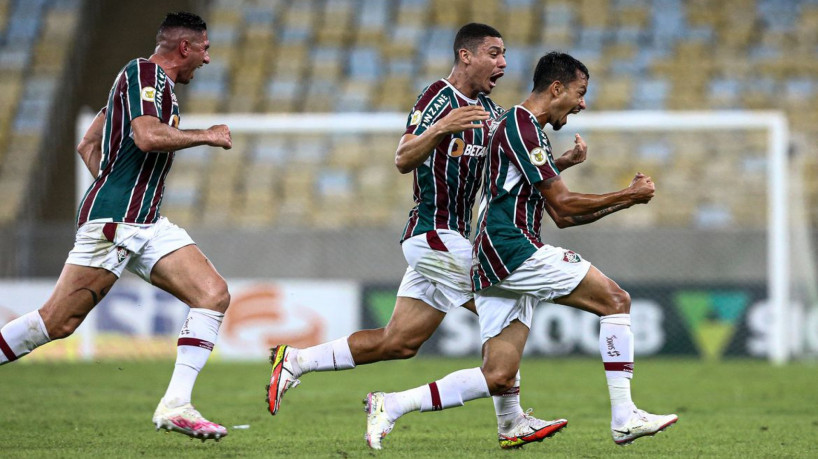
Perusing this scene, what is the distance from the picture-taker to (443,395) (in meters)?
6.25

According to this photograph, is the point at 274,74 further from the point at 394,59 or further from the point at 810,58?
the point at 810,58

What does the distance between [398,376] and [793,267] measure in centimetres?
564

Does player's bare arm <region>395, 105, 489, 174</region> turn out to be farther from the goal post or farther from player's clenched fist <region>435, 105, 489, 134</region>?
the goal post

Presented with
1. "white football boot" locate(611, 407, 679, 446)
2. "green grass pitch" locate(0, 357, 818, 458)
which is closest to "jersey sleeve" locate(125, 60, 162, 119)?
Answer: "green grass pitch" locate(0, 357, 818, 458)

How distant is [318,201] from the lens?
1708 centimetres

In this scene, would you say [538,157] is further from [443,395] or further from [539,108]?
[443,395]

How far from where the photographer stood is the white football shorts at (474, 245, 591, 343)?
241 inches

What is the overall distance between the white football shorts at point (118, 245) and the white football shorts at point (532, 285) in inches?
65.4

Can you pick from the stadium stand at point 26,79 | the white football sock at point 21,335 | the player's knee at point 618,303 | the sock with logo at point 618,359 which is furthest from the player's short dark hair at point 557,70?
the stadium stand at point 26,79

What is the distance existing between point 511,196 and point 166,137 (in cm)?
176

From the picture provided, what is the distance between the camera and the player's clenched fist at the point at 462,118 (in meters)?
6.05

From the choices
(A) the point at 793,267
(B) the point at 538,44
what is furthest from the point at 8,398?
(B) the point at 538,44

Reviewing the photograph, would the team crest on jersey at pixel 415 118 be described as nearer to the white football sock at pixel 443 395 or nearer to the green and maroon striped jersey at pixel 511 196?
the green and maroon striped jersey at pixel 511 196

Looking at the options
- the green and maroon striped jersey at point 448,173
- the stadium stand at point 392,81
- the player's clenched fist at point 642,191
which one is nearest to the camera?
the player's clenched fist at point 642,191
